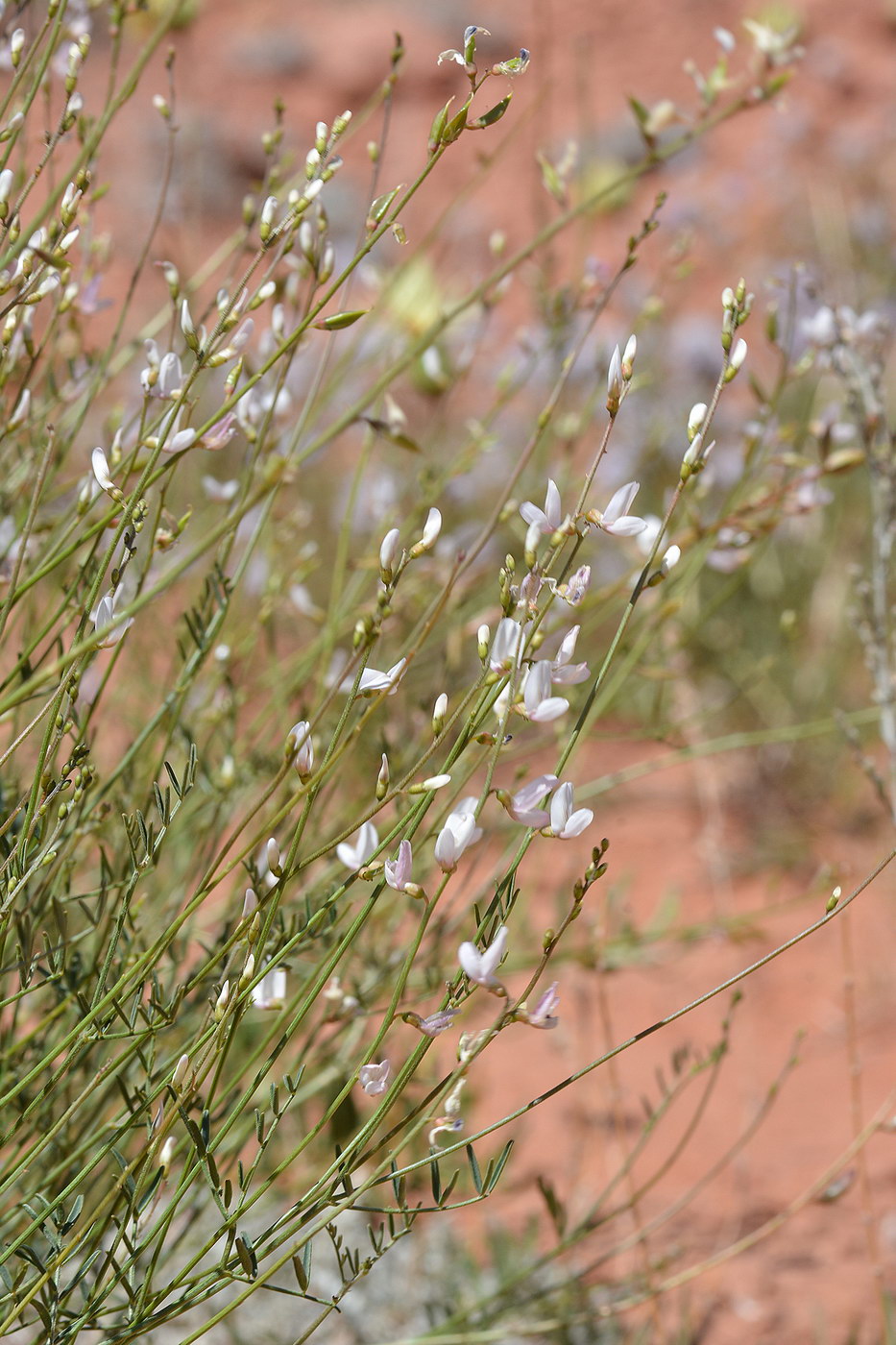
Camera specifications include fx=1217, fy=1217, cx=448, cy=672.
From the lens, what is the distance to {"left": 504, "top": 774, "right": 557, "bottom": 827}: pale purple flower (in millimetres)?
745

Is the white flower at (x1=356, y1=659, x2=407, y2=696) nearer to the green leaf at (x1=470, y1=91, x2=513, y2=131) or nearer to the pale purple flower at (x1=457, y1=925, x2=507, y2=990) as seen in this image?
the pale purple flower at (x1=457, y1=925, x2=507, y2=990)

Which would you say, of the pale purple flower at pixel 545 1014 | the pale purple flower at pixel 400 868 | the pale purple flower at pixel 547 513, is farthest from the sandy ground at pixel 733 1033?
the pale purple flower at pixel 547 513

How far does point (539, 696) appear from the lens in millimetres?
756

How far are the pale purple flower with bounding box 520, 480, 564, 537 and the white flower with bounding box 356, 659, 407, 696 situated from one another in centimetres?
12

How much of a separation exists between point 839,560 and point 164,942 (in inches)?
133

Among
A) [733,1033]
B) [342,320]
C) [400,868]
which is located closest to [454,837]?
[400,868]

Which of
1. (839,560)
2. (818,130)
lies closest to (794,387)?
(839,560)

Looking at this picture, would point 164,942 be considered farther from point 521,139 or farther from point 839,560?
point 521,139

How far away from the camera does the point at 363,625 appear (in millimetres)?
782

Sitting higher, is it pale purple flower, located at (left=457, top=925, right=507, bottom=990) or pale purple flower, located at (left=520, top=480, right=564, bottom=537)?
pale purple flower, located at (left=520, top=480, right=564, bottom=537)

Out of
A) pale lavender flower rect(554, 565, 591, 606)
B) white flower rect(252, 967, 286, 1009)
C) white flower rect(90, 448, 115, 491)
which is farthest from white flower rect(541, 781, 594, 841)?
white flower rect(90, 448, 115, 491)

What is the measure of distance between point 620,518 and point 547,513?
2.1 inches

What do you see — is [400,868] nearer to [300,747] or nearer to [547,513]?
[300,747]

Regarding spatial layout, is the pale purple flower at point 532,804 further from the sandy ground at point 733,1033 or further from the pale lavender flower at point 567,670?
the sandy ground at point 733,1033
